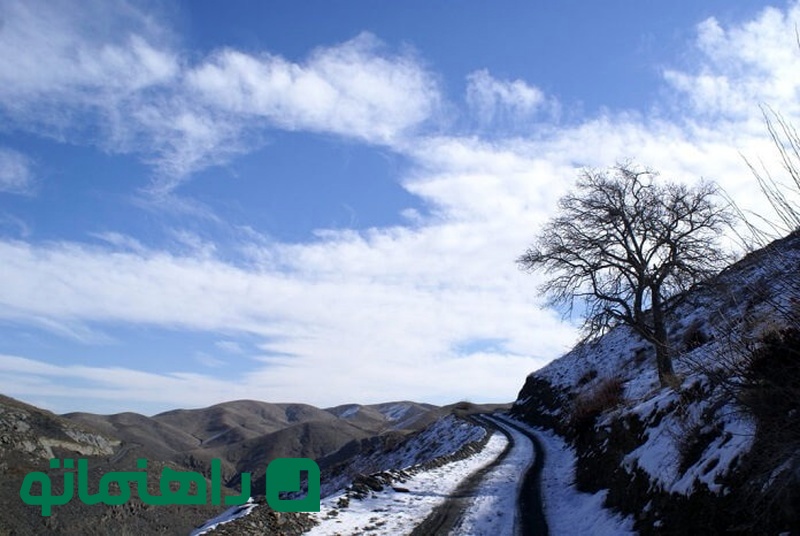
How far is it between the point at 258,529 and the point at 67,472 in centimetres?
10711

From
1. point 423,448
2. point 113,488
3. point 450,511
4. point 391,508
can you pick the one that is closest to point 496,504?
point 450,511

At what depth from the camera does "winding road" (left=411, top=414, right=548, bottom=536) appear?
12352mm

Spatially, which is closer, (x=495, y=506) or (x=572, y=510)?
(x=572, y=510)

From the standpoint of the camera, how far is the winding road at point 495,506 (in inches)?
Result: 486

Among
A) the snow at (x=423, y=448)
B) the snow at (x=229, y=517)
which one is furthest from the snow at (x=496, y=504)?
the snow at (x=423, y=448)

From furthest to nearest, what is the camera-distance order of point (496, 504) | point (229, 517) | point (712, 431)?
1. point (496, 504)
2. point (229, 517)
3. point (712, 431)

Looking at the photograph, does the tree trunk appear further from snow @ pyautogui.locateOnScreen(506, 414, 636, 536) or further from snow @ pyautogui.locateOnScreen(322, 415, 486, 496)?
snow @ pyautogui.locateOnScreen(322, 415, 486, 496)

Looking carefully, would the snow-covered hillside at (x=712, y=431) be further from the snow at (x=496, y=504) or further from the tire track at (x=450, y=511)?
the tire track at (x=450, y=511)

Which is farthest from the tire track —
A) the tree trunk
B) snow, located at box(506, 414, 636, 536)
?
the tree trunk

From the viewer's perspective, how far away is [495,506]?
14.5 m

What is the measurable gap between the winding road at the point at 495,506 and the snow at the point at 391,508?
1.20 feet

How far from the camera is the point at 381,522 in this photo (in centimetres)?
1242

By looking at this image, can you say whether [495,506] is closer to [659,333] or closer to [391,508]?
[391,508]

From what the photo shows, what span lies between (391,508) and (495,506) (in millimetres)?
2874
